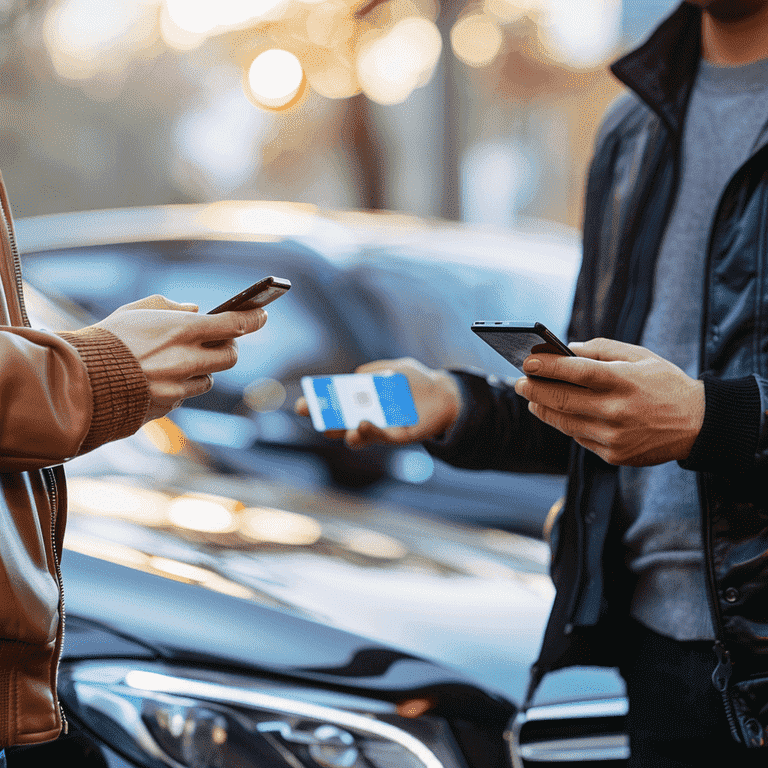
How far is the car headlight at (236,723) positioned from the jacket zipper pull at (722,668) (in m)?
0.42

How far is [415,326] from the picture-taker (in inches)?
104

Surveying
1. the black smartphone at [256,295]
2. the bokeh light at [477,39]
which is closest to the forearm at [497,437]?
the black smartphone at [256,295]

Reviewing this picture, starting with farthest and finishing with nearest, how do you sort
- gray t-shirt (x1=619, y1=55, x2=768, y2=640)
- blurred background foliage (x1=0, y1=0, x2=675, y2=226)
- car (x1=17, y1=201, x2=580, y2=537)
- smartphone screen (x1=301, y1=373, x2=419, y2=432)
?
1. blurred background foliage (x1=0, y1=0, x2=675, y2=226)
2. car (x1=17, y1=201, x2=580, y2=537)
3. smartphone screen (x1=301, y1=373, x2=419, y2=432)
4. gray t-shirt (x1=619, y1=55, x2=768, y2=640)

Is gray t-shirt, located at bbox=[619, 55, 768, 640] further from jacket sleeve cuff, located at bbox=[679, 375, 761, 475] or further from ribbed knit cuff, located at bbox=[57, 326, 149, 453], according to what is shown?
ribbed knit cuff, located at bbox=[57, 326, 149, 453]

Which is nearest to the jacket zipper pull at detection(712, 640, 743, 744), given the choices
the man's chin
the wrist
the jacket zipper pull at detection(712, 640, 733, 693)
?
the jacket zipper pull at detection(712, 640, 733, 693)

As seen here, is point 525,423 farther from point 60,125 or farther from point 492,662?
point 60,125

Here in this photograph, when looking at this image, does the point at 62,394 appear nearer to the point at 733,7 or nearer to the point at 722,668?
the point at 722,668

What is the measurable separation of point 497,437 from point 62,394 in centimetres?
75

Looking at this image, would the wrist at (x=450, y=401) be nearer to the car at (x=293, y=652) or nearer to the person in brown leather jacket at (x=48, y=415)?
the car at (x=293, y=652)

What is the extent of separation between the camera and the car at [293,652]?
1.29m

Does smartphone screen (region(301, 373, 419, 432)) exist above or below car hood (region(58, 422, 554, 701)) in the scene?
above

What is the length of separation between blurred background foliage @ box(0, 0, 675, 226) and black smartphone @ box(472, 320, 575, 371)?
527cm

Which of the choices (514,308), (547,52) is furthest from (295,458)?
(547,52)

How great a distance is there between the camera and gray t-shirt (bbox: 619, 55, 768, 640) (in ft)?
3.85
